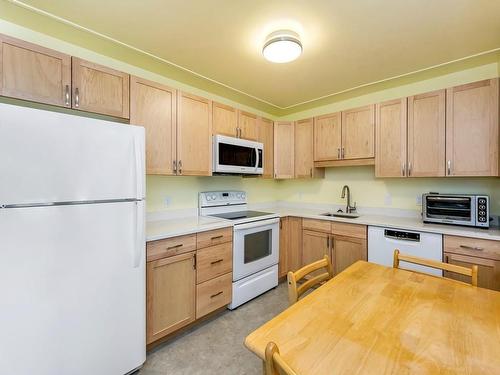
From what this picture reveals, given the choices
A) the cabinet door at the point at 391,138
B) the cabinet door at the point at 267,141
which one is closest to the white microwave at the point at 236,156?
the cabinet door at the point at 267,141

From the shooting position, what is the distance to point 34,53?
1.51 m

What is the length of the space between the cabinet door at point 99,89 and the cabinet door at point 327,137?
2.22 meters

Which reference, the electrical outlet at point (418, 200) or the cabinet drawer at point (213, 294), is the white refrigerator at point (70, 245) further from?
the electrical outlet at point (418, 200)

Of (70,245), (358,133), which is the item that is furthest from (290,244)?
(70,245)

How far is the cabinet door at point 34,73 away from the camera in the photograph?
1424 millimetres

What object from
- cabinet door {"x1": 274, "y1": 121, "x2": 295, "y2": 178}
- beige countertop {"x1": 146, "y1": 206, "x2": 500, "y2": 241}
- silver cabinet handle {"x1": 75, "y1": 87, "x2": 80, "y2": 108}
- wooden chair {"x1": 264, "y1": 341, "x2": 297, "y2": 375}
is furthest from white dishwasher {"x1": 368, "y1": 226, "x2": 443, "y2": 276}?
silver cabinet handle {"x1": 75, "y1": 87, "x2": 80, "y2": 108}

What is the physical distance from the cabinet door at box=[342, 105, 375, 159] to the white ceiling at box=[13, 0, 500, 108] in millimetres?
453

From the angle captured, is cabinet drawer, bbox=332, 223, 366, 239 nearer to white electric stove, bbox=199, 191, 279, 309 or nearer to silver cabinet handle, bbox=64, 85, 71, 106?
white electric stove, bbox=199, 191, 279, 309

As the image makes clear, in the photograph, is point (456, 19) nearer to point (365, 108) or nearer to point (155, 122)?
point (365, 108)

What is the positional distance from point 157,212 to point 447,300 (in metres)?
2.32

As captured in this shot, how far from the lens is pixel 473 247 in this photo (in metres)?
1.90

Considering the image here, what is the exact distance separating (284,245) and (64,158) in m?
2.44

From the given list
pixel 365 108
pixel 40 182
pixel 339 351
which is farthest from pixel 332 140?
pixel 40 182

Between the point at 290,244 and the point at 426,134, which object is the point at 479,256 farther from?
the point at 290,244
